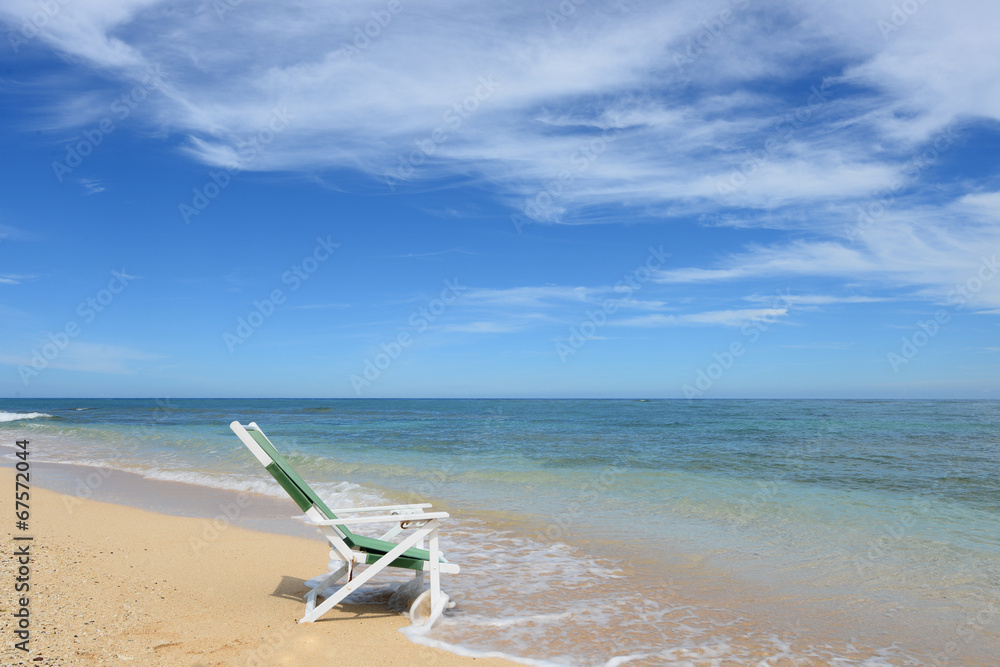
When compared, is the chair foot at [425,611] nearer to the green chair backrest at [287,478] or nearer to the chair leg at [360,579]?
the chair leg at [360,579]

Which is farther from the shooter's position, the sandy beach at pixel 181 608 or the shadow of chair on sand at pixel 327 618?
the shadow of chair on sand at pixel 327 618

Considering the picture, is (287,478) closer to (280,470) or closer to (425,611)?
(280,470)

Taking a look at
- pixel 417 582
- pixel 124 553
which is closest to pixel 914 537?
pixel 417 582

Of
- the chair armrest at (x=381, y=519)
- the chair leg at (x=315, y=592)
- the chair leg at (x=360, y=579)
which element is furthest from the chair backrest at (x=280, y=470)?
the chair leg at (x=315, y=592)

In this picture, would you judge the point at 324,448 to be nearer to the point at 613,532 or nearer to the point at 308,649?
the point at 613,532

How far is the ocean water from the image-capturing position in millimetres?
4793

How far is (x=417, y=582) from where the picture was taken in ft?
17.5

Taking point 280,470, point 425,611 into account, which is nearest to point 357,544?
point 425,611

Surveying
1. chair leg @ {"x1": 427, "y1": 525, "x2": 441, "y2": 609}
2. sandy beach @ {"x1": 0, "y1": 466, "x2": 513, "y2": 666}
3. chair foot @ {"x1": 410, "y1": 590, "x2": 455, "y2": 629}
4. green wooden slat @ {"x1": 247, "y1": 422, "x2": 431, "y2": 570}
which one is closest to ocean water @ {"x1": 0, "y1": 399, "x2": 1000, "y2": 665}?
chair foot @ {"x1": 410, "y1": 590, "x2": 455, "y2": 629}

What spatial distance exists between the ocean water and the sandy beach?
71 centimetres

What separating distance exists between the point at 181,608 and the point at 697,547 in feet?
19.2

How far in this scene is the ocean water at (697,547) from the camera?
4793 millimetres

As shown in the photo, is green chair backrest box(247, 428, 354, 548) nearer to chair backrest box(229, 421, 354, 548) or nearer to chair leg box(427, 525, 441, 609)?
chair backrest box(229, 421, 354, 548)

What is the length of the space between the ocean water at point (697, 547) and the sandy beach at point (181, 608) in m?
0.71
